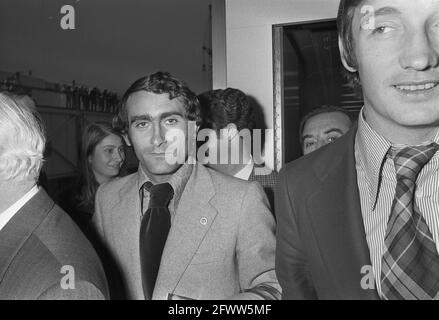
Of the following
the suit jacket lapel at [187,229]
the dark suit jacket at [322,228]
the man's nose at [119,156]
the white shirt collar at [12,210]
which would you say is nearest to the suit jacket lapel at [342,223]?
the dark suit jacket at [322,228]

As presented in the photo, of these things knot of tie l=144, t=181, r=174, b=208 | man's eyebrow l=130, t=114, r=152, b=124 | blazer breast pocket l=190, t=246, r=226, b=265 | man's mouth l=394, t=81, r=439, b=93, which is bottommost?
blazer breast pocket l=190, t=246, r=226, b=265

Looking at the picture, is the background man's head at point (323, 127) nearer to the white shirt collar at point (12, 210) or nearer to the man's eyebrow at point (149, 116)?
the man's eyebrow at point (149, 116)

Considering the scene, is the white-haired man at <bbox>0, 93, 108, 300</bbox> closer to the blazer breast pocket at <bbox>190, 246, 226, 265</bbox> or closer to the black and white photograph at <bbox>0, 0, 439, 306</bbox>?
the black and white photograph at <bbox>0, 0, 439, 306</bbox>

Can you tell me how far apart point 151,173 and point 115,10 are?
1484mm

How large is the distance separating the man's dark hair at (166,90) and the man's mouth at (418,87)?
694 mm

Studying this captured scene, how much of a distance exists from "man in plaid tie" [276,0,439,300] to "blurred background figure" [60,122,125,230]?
4.90 feet

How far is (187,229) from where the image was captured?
113 cm

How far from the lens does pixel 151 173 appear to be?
1.21 metres

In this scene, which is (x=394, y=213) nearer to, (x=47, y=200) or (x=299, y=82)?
(x=47, y=200)

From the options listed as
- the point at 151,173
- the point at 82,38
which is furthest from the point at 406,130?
the point at 82,38

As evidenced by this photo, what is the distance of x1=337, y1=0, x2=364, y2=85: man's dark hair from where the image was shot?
0.78 metres

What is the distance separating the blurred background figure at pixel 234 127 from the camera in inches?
72.7

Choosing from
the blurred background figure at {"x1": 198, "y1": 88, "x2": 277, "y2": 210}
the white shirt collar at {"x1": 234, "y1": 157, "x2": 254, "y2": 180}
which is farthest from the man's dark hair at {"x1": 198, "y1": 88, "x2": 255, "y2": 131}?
the white shirt collar at {"x1": 234, "y1": 157, "x2": 254, "y2": 180}

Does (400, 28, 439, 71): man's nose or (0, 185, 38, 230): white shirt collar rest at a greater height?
(400, 28, 439, 71): man's nose
